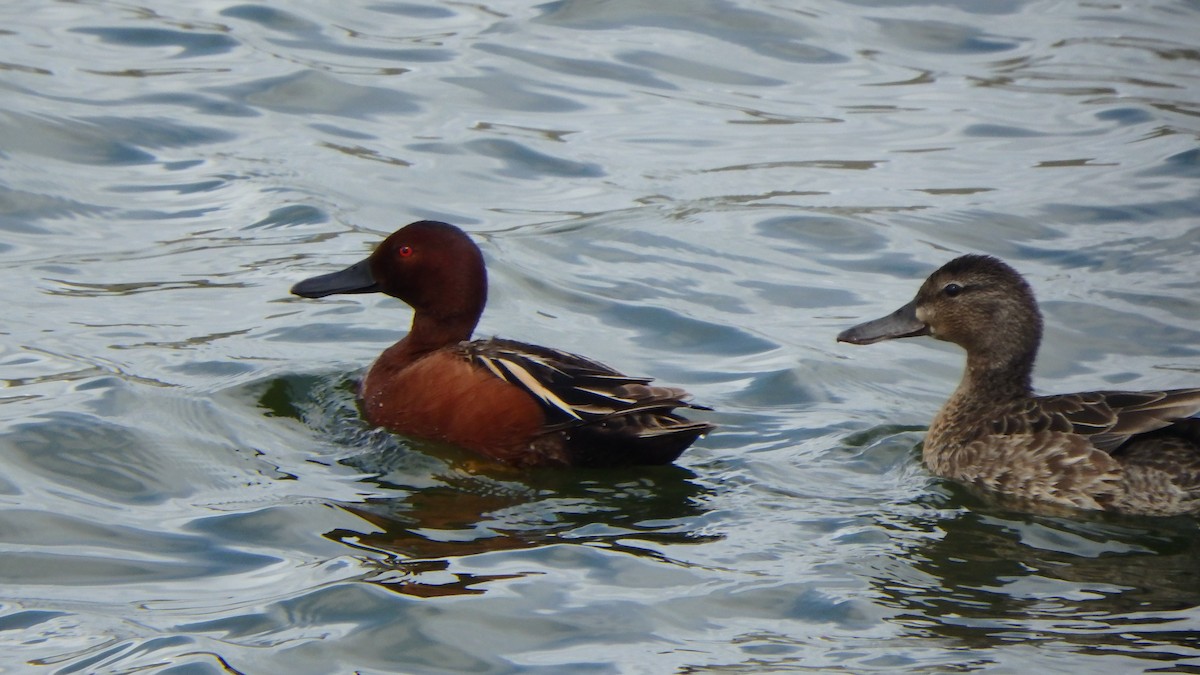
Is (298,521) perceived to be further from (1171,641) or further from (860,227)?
(860,227)

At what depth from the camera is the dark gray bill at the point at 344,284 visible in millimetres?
8555

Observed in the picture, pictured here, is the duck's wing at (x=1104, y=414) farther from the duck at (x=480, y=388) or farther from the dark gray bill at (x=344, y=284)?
the dark gray bill at (x=344, y=284)

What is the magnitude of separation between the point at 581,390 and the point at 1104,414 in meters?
2.30

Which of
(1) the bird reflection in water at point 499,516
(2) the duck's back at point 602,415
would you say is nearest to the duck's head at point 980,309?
(2) the duck's back at point 602,415

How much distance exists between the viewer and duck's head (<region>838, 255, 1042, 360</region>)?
830 cm

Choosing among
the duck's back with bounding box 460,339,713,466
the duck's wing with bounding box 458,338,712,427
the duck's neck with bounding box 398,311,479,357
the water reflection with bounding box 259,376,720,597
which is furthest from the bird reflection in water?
the duck's neck with bounding box 398,311,479,357

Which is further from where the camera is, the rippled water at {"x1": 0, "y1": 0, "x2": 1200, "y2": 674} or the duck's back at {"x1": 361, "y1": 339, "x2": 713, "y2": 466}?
the duck's back at {"x1": 361, "y1": 339, "x2": 713, "y2": 466}

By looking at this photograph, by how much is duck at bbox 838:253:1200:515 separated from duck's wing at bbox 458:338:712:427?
1.39m

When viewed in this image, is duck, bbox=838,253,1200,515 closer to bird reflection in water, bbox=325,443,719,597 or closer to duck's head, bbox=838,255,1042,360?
duck's head, bbox=838,255,1042,360

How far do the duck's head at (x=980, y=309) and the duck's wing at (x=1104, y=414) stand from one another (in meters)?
0.42

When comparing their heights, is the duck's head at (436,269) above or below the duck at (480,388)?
above

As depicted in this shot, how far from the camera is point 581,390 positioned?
7535mm

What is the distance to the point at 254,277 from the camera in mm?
10148

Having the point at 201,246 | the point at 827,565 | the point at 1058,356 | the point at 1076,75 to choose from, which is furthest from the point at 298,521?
the point at 1076,75
